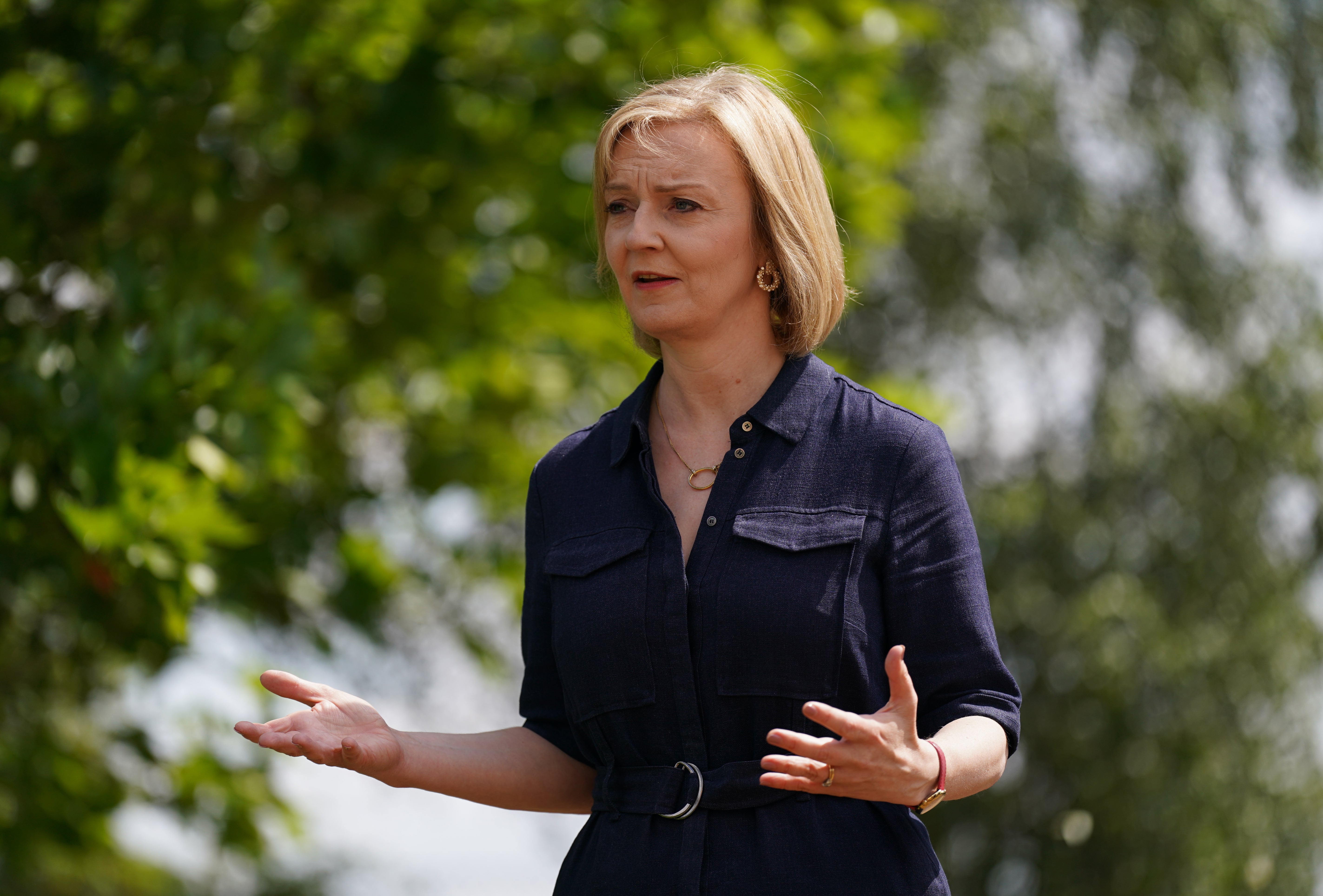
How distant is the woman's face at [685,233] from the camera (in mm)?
1841

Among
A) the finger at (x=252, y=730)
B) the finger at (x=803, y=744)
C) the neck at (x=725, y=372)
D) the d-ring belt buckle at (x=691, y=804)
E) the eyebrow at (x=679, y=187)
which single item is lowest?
the d-ring belt buckle at (x=691, y=804)

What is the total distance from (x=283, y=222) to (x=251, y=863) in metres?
2.78

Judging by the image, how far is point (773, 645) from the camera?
1.72m

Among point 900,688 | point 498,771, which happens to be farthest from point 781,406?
point 498,771

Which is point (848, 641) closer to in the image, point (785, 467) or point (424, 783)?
point (785, 467)

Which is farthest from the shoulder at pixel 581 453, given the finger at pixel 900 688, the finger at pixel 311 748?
the finger at pixel 900 688

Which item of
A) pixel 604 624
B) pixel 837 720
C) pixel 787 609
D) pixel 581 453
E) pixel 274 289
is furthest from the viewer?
pixel 274 289

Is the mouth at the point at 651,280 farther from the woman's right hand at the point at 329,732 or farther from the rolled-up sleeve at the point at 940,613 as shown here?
the woman's right hand at the point at 329,732

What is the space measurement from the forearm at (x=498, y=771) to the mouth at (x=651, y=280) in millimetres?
667

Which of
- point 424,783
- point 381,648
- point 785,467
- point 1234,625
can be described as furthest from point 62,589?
point 1234,625

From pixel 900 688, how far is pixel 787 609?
0.75ft

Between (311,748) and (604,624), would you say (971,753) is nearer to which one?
(604,624)

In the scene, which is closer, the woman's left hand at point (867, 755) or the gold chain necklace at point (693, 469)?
the woman's left hand at point (867, 755)

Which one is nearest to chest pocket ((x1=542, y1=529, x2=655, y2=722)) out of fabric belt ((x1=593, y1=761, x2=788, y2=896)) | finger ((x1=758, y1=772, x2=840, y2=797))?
fabric belt ((x1=593, y1=761, x2=788, y2=896))
